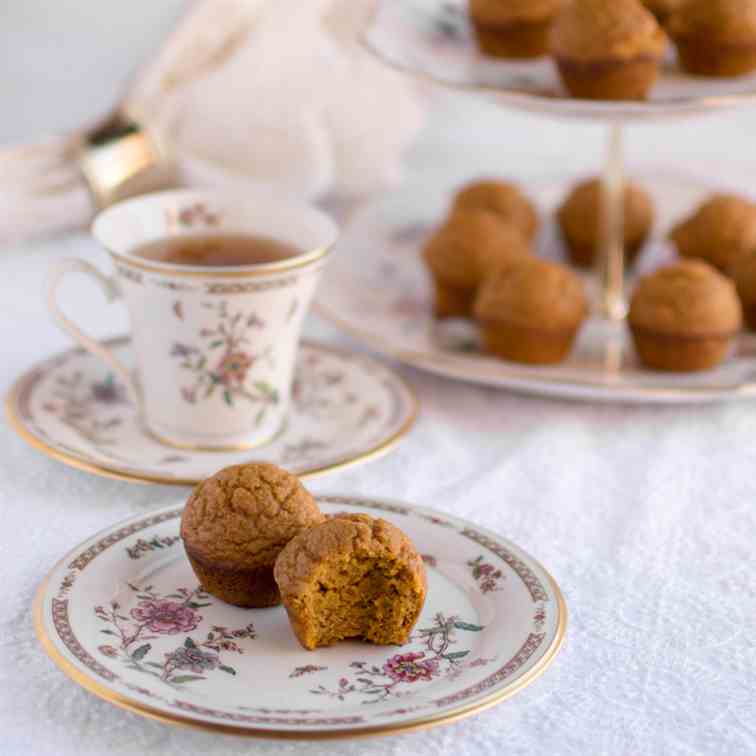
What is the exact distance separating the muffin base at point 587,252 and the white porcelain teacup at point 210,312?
0.39 metres

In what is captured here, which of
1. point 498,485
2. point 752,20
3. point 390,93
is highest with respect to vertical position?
point 752,20

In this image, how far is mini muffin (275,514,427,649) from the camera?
71 cm

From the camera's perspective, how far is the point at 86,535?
2.86ft

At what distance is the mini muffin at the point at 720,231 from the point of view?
3.94 ft

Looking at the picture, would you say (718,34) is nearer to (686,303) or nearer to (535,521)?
(686,303)

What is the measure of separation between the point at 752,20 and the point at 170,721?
740mm

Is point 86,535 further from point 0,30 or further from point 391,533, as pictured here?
point 0,30

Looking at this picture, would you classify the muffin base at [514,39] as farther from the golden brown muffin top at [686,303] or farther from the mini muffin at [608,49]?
the golden brown muffin top at [686,303]

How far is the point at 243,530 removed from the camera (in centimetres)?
75

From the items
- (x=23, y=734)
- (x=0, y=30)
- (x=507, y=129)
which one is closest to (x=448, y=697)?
(x=23, y=734)

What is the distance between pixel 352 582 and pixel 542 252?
27.1 inches

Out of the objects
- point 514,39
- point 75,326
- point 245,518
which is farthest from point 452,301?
point 245,518

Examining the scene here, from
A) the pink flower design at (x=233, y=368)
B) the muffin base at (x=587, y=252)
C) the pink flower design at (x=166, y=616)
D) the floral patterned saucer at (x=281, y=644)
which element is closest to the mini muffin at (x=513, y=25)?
the muffin base at (x=587, y=252)

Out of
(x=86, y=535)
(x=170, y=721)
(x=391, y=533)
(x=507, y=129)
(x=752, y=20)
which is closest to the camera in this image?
(x=170, y=721)
